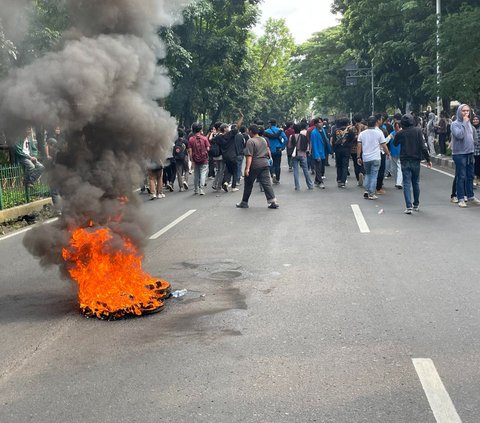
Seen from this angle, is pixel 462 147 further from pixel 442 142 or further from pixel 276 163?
pixel 442 142

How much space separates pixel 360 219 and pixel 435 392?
7236 millimetres

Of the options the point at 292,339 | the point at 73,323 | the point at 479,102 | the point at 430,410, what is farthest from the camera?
the point at 479,102

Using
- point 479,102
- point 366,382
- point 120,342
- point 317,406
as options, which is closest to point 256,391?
point 317,406

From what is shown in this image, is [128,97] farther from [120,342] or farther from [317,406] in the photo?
[317,406]

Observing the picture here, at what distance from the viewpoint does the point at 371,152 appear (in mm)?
13391

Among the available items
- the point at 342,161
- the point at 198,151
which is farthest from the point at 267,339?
the point at 342,161

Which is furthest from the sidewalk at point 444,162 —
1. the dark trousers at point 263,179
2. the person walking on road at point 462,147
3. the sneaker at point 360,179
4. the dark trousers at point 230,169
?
the dark trousers at point 263,179

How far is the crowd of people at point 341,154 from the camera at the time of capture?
459 inches

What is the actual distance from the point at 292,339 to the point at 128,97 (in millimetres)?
2969

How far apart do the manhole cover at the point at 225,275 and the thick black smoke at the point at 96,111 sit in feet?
3.75

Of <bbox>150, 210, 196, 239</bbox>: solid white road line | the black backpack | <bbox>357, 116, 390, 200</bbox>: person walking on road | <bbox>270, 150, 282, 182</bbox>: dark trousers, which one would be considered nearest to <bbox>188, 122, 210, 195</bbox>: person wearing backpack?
the black backpack

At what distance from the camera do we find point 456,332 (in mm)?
5055

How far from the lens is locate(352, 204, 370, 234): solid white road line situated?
391 inches

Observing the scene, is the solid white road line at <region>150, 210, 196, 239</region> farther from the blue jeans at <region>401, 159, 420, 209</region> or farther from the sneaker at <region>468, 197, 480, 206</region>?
the sneaker at <region>468, 197, 480, 206</region>
